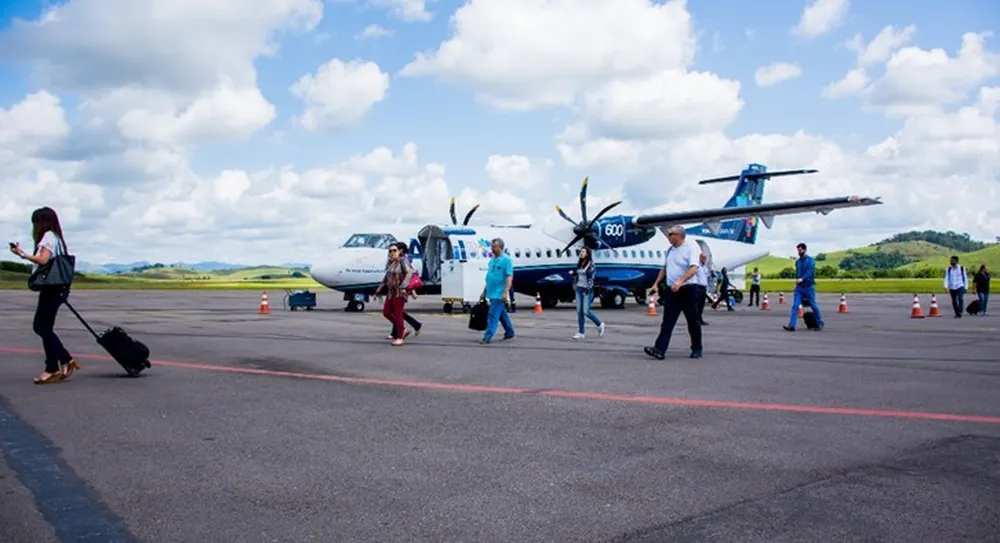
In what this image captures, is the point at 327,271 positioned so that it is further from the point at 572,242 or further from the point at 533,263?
the point at 572,242

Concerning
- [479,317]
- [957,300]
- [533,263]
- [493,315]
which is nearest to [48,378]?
[493,315]

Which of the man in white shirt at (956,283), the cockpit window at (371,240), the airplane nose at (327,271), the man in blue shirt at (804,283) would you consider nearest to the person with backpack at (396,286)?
the man in blue shirt at (804,283)

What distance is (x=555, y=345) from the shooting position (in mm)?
12984

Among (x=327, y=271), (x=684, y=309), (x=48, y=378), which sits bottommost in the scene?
(x=48, y=378)

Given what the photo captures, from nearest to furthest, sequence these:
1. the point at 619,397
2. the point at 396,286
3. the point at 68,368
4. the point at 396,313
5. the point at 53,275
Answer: the point at 619,397 < the point at 53,275 < the point at 68,368 < the point at 396,313 < the point at 396,286

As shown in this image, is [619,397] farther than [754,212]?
No

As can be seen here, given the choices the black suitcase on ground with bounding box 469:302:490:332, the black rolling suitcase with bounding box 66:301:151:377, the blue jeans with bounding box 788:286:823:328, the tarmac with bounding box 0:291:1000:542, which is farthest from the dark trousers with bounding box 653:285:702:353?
the black rolling suitcase with bounding box 66:301:151:377

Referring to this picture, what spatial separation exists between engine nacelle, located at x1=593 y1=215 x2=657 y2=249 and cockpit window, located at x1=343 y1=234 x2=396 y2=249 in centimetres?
756

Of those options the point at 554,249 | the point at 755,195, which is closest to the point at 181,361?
the point at 554,249

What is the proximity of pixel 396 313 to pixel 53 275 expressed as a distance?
5446 millimetres

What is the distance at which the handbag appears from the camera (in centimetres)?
826

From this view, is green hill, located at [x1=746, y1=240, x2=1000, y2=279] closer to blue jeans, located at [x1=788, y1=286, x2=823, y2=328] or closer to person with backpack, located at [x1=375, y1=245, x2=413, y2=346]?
blue jeans, located at [x1=788, y1=286, x2=823, y2=328]

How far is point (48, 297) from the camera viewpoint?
839 cm

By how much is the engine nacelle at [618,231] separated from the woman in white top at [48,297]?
20762 millimetres
